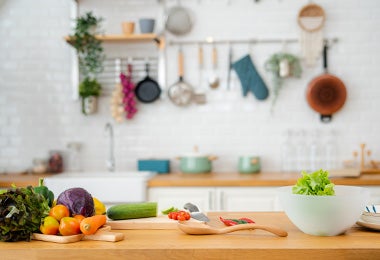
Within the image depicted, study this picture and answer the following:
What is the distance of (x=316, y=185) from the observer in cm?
232

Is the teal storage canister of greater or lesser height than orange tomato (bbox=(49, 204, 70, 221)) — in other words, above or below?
above

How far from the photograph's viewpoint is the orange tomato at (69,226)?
2.30 metres

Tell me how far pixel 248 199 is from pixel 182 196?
54cm

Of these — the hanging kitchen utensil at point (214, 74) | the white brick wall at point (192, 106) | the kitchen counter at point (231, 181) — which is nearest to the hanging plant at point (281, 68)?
the white brick wall at point (192, 106)

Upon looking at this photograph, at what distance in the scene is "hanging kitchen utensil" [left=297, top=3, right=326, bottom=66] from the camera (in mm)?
5297

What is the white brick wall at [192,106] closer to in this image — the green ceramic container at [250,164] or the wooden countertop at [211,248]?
the green ceramic container at [250,164]

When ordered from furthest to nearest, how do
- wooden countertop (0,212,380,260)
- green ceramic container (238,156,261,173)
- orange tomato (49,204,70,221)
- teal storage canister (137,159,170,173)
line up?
teal storage canister (137,159,170,173) → green ceramic container (238,156,261,173) → orange tomato (49,204,70,221) → wooden countertop (0,212,380,260)

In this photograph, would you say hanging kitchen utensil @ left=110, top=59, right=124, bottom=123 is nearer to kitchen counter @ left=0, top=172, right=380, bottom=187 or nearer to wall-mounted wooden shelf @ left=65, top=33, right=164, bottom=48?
wall-mounted wooden shelf @ left=65, top=33, right=164, bottom=48

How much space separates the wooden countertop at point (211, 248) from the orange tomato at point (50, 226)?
0.05 meters

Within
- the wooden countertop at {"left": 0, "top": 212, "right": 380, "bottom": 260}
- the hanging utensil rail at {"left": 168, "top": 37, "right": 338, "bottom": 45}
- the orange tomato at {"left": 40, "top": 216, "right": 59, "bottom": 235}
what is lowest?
the wooden countertop at {"left": 0, "top": 212, "right": 380, "bottom": 260}

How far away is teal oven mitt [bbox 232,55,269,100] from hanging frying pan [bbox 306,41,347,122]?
0.42 metres

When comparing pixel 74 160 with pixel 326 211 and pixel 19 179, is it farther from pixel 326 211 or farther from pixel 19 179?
pixel 326 211

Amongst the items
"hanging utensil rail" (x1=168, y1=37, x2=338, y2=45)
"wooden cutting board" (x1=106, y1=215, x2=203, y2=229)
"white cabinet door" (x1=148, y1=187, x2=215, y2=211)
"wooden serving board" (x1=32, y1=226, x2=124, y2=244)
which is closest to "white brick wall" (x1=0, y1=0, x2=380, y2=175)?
"hanging utensil rail" (x1=168, y1=37, x2=338, y2=45)

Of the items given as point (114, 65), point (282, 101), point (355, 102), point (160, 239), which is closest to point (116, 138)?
point (114, 65)
